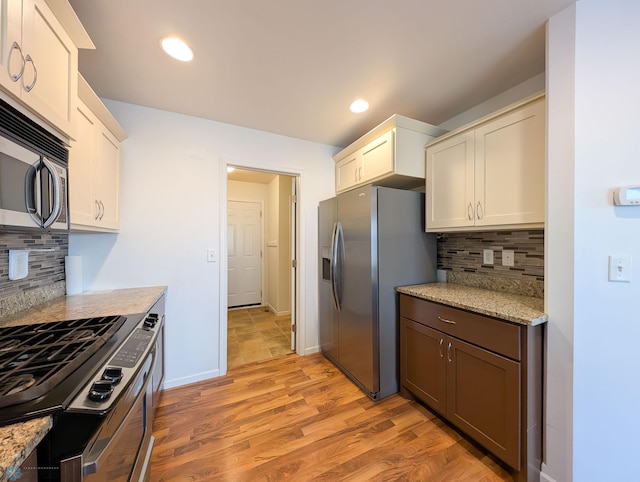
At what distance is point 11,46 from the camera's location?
813 millimetres

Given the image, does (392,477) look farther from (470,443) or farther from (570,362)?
(570,362)

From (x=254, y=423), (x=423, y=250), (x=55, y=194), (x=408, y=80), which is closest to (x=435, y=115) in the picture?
(x=408, y=80)

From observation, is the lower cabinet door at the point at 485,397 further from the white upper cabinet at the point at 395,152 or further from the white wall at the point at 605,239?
the white upper cabinet at the point at 395,152

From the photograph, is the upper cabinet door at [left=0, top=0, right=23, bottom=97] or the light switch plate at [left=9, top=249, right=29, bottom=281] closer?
the upper cabinet door at [left=0, top=0, right=23, bottom=97]

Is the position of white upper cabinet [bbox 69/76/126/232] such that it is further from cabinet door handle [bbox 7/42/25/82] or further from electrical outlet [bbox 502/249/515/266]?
electrical outlet [bbox 502/249/515/266]

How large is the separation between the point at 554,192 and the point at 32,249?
2950 millimetres

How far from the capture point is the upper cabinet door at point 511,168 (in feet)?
4.72

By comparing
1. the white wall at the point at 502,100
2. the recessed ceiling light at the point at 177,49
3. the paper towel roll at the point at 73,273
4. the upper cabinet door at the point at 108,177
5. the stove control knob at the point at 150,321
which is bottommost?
the stove control knob at the point at 150,321

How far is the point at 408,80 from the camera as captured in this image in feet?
5.83

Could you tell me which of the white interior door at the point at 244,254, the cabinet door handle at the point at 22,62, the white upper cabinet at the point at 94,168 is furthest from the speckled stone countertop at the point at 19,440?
the white interior door at the point at 244,254

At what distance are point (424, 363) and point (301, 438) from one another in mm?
988

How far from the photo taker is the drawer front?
1294mm

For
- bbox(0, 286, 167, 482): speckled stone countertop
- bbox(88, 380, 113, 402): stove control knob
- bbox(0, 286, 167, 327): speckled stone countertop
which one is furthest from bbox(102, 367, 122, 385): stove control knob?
bbox(0, 286, 167, 327): speckled stone countertop

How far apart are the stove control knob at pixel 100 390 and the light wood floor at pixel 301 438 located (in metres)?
1.09
